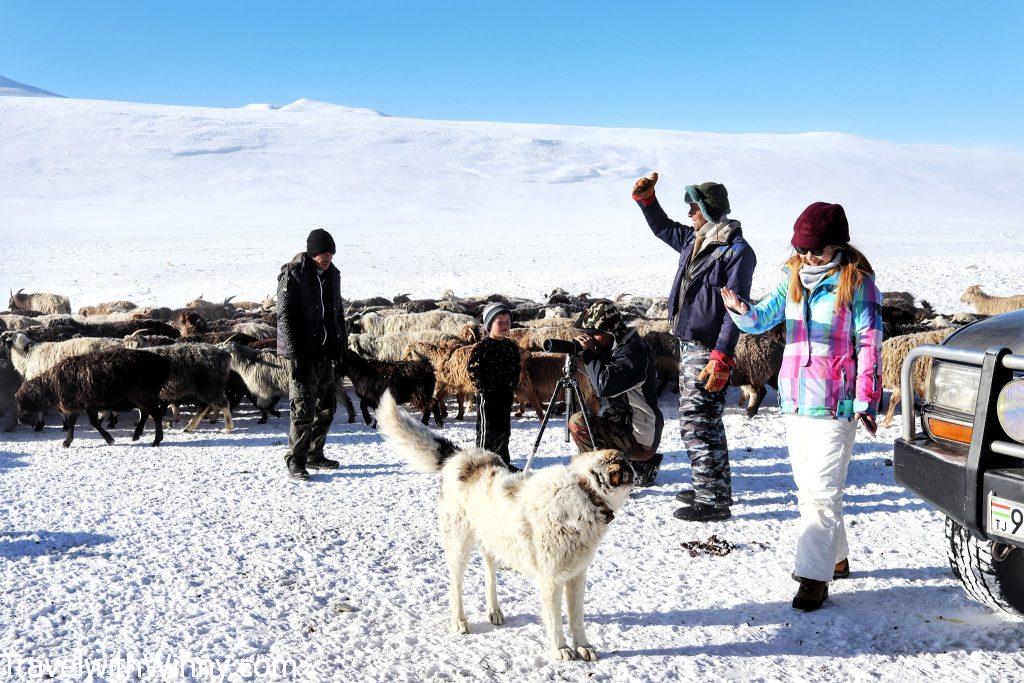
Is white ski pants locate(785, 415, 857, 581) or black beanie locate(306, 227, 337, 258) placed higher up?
black beanie locate(306, 227, 337, 258)

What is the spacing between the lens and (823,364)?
12.3 feet

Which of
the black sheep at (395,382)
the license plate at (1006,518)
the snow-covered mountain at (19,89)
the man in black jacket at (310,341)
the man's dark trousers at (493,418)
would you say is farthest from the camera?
the snow-covered mountain at (19,89)

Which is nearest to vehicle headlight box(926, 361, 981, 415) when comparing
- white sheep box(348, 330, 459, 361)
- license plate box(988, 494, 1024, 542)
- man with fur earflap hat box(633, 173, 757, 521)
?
license plate box(988, 494, 1024, 542)

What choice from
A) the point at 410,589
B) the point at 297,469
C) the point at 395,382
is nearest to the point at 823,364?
the point at 410,589

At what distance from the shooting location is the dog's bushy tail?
3.82 m

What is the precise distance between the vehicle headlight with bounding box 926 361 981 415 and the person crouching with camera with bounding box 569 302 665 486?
7.49 ft

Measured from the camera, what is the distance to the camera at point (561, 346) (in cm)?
503

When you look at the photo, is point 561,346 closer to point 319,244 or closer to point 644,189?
point 644,189

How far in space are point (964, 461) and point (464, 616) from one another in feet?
6.87

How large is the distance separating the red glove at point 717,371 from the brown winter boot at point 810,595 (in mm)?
1018

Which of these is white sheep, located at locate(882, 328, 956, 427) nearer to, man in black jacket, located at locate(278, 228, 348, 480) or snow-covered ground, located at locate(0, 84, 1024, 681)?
snow-covered ground, located at locate(0, 84, 1024, 681)

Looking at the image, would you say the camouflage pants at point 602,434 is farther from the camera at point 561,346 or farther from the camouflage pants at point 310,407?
the camouflage pants at point 310,407

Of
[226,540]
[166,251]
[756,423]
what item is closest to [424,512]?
[226,540]

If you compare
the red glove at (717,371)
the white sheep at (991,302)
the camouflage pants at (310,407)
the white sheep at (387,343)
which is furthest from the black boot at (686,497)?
the white sheep at (991,302)
